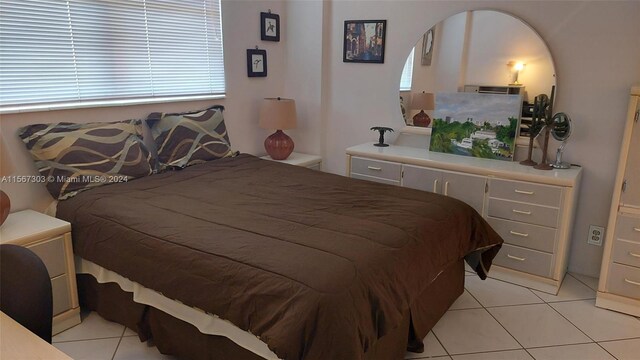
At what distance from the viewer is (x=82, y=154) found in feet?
8.86

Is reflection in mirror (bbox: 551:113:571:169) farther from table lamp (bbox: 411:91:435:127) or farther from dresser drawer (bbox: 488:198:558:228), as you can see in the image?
table lamp (bbox: 411:91:435:127)

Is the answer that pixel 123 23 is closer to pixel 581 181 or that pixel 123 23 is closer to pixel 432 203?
pixel 432 203

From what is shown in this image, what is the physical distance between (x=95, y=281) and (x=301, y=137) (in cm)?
233

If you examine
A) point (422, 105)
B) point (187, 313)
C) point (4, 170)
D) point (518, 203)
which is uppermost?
point (422, 105)

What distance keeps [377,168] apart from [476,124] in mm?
786

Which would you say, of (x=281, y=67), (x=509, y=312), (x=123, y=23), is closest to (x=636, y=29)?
(x=509, y=312)

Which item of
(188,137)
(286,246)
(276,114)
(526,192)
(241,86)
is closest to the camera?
(286,246)

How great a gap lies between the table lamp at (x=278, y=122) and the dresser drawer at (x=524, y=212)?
1763 millimetres

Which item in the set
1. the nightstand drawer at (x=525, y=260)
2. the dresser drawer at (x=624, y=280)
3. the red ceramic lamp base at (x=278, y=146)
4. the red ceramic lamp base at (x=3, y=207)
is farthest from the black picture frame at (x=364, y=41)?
the red ceramic lamp base at (x=3, y=207)

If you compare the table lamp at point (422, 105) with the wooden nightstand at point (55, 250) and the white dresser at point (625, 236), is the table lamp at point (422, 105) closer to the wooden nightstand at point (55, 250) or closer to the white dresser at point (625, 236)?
the white dresser at point (625, 236)

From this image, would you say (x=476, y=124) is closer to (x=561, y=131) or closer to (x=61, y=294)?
(x=561, y=131)

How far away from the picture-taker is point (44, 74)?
107 inches

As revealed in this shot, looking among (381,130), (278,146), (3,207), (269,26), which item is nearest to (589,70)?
(381,130)

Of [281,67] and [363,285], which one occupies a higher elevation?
[281,67]
